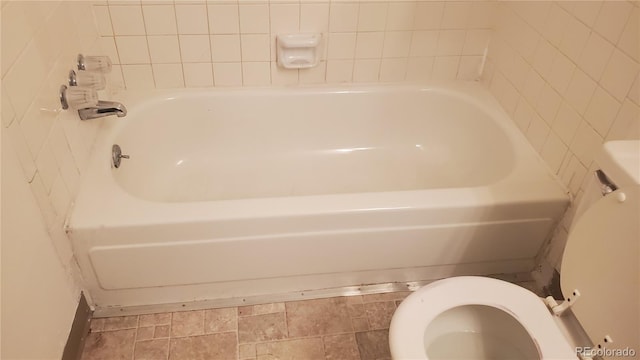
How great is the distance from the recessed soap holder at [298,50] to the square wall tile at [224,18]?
0.17m

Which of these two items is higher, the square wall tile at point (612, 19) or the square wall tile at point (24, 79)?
the square wall tile at point (612, 19)

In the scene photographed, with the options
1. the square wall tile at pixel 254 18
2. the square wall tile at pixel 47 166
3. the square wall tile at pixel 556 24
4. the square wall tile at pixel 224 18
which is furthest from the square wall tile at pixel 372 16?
the square wall tile at pixel 47 166

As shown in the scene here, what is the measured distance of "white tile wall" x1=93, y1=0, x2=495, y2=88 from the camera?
5.54ft

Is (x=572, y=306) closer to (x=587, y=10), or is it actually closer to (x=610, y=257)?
(x=610, y=257)

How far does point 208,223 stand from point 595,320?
100 cm

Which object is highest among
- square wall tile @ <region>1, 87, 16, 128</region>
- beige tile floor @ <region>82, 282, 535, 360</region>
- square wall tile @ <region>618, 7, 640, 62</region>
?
square wall tile @ <region>618, 7, 640, 62</region>

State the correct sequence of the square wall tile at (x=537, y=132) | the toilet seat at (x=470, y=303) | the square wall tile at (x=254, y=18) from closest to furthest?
the toilet seat at (x=470, y=303)
the square wall tile at (x=537, y=132)
the square wall tile at (x=254, y=18)

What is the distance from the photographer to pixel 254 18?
1723 mm

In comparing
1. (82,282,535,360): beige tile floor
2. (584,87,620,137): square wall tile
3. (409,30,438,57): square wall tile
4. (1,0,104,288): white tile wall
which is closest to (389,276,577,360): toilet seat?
(82,282,535,360): beige tile floor

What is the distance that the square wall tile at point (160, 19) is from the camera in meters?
1.66

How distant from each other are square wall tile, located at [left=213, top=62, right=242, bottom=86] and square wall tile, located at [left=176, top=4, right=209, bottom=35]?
0.15 metres

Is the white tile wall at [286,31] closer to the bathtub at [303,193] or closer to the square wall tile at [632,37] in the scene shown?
the bathtub at [303,193]

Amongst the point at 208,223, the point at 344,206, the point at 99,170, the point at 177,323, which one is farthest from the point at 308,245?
the point at 99,170

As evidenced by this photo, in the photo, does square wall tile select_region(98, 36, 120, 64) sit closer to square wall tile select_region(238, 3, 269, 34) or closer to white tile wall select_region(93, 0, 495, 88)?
white tile wall select_region(93, 0, 495, 88)
